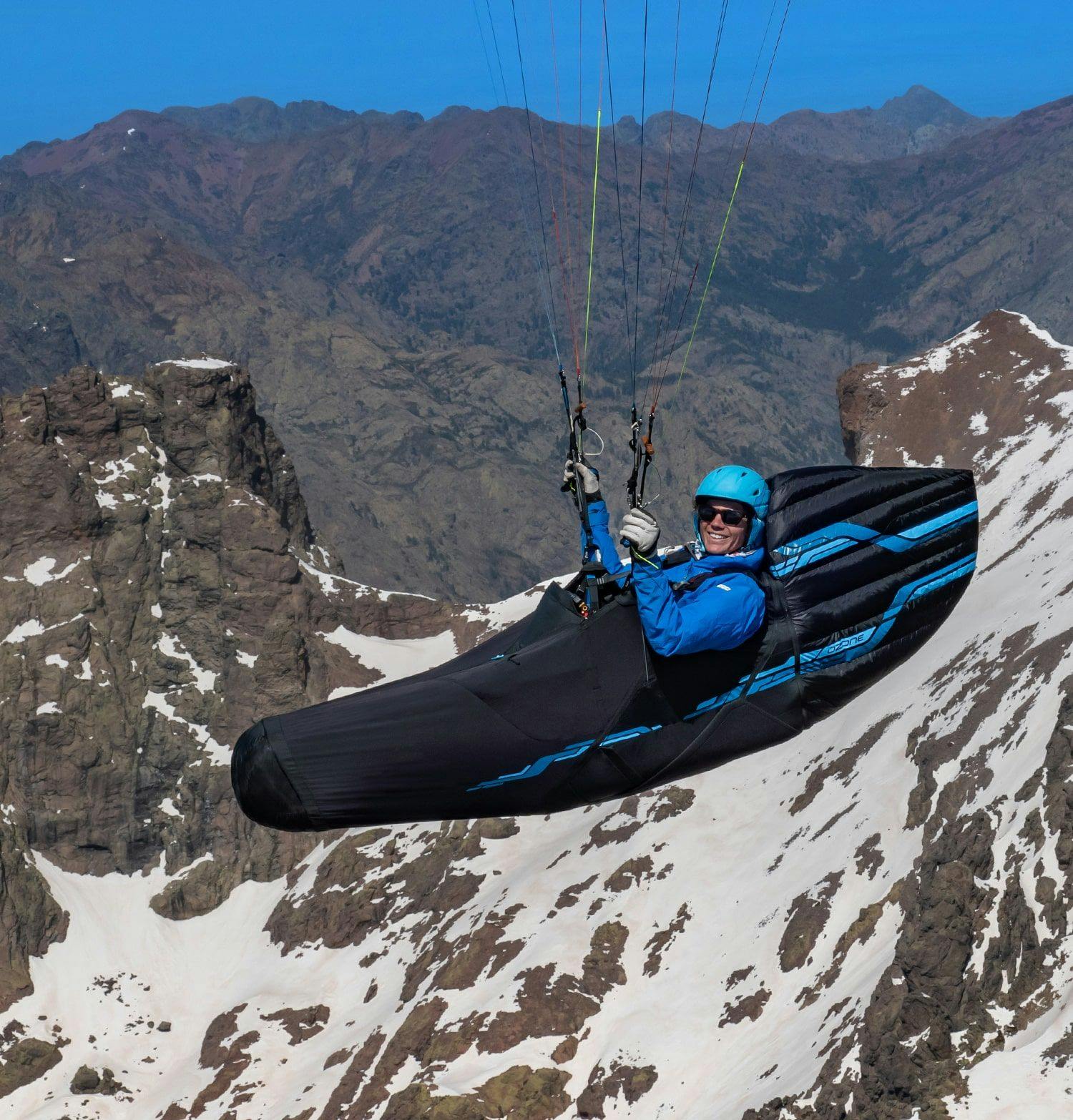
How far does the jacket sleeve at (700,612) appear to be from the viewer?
11828 millimetres

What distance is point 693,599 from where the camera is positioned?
12.3 meters

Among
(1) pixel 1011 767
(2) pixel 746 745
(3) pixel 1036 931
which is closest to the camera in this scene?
(2) pixel 746 745

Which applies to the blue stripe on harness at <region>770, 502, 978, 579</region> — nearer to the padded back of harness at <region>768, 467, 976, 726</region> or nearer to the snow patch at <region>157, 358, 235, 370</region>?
the padded back of harness at <region>768, 467, 976, 726</region>

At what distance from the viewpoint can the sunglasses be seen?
42.9ft

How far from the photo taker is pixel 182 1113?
75.1m

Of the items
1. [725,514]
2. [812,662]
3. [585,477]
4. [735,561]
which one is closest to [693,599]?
[735,561]

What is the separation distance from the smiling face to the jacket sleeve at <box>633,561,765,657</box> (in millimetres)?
463

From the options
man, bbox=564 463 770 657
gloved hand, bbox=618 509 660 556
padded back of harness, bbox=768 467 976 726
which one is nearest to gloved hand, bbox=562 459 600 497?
man, bbox=564 463 770 657

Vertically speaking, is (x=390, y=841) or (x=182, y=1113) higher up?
(x=390, y=841)

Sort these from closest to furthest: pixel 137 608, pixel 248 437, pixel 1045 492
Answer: pixel 1045 492 → pixel 137 608 → pixel 248 437

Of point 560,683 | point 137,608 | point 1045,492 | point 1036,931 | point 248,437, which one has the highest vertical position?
point 248,437

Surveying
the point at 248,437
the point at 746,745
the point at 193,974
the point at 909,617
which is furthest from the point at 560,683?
the point at 248,437

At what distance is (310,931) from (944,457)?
243 feet

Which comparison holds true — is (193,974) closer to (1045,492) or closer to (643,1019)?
(643,1019)
